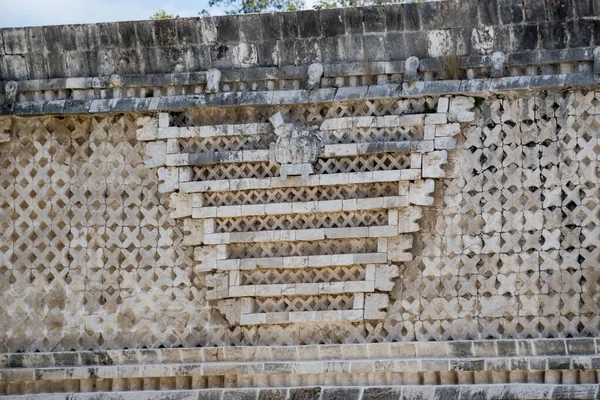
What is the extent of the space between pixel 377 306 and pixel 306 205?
982 mm

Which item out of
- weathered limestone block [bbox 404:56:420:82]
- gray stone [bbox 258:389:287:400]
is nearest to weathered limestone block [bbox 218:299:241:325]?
gray stone [bbox 258:389:287:400]

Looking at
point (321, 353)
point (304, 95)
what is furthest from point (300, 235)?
point (304, 95)

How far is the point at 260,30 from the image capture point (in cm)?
1133

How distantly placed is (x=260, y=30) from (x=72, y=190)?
2.08 meters

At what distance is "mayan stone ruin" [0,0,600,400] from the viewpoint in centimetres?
1076

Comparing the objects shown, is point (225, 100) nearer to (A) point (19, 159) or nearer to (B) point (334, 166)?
(B) point (334, 166)

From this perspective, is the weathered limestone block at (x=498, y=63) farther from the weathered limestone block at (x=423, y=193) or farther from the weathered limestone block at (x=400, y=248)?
the weathered limestone block at (x=400, y=248)

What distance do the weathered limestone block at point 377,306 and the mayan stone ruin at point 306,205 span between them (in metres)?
0.01

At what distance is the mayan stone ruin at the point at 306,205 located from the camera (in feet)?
A: 35.3

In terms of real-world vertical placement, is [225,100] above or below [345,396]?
above

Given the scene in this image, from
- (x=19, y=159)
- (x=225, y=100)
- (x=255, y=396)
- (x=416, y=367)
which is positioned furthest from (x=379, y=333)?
(x=19, y=159)

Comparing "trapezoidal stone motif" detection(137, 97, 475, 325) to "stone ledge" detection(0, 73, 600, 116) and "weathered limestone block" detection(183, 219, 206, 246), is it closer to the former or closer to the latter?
"weathered limestone block" detection(183, 219, 206, 246)

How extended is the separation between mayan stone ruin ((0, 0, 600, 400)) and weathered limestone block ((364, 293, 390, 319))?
0.04 feet

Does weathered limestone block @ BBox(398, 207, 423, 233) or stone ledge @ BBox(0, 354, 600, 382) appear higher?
weathered limestone block @ BBox(398, 207, 423, 233)
